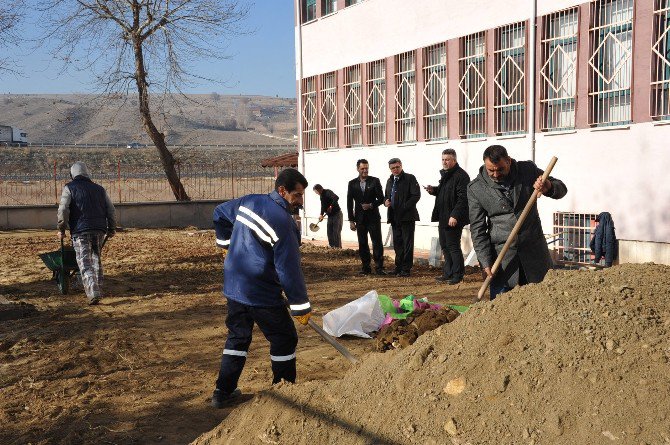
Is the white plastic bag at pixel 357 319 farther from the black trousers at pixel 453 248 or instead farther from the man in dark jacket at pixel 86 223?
the man in dark jacket at pixel 86 223

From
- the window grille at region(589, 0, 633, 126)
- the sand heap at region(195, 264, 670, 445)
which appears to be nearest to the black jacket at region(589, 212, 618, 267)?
the window grille at region(589, 0, 633, 126)

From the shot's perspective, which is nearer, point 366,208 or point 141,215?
point 366,208

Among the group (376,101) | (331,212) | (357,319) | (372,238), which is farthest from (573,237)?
(376,101)

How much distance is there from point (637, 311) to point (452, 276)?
7408mm

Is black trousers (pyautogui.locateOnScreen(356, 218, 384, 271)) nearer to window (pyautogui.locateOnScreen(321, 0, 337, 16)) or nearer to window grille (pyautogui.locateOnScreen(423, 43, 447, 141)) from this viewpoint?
window grille (pyautogui.locateOnScreen(423, 43, 447, 141))

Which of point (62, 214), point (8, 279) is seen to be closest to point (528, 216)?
point (62, 214)

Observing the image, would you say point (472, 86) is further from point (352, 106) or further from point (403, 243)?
point (352, 106)

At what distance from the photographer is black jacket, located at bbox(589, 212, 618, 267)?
11930mm

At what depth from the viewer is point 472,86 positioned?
1561cm

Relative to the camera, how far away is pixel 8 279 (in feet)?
44.9

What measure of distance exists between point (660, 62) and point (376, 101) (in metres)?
8.43

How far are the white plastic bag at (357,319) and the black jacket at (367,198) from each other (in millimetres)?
4464

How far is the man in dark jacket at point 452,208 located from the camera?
11.3 metres

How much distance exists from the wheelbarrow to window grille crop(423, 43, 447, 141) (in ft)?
26.9
